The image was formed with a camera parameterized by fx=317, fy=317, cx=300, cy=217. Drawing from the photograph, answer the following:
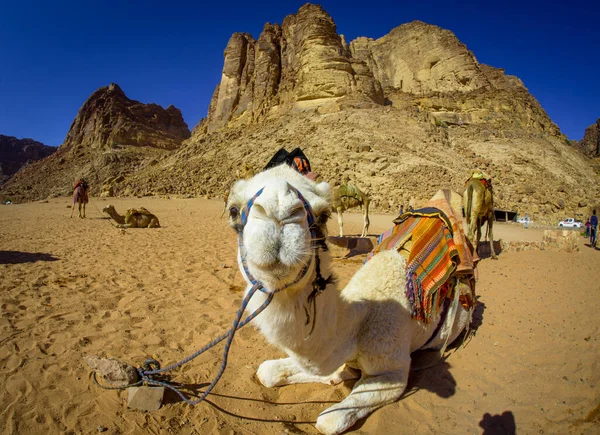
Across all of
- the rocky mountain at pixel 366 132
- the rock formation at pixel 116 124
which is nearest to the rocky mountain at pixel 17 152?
the rock formation at pixel 116 124

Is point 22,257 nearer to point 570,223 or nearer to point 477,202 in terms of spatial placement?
point 477,202

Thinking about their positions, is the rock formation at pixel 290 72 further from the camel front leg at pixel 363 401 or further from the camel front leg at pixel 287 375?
the camel front leg at pixel 363 401

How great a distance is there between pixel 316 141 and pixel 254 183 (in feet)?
98.2

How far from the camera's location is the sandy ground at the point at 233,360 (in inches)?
82.8

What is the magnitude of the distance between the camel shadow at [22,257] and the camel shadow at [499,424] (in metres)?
7.43

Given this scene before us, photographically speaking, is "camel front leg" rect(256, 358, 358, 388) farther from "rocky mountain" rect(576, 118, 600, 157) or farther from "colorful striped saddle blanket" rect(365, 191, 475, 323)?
"rocky mountain" rect(576, 118, 600, 157)

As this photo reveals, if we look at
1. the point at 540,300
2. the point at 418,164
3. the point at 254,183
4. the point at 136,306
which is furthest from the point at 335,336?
the point at 418,164

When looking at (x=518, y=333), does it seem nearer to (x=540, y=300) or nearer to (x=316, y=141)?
(x=540, y=300)

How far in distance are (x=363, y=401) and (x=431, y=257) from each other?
1.37 meters

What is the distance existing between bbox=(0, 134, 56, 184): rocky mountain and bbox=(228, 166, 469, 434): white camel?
12693 centimetres

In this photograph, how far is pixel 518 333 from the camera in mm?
3277

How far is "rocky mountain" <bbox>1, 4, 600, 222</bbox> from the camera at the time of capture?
24688 mm

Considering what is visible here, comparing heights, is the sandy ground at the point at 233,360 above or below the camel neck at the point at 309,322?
below

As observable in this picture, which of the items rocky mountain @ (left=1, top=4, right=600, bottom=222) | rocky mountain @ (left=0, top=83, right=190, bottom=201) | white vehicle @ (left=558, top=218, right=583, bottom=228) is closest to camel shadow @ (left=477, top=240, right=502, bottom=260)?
rocky mountain @ (left=1, top=4, right=600, bottom=222)
